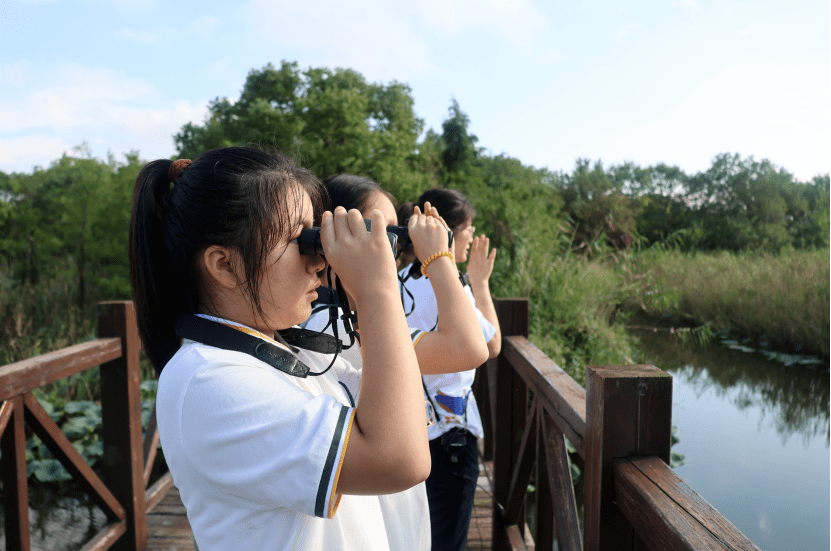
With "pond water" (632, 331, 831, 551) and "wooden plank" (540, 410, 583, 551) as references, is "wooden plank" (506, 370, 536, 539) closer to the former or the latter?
"wooden plank" (540, 410, 583, 551)

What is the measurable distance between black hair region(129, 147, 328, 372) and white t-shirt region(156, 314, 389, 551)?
0.16m

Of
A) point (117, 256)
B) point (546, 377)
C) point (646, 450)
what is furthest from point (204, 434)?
point (117, 256)

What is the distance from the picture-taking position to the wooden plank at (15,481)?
1860 millimetres

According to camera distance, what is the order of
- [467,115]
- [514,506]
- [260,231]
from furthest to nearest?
[467,115]
[514,506]
[260,231]

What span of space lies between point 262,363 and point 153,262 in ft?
0.96

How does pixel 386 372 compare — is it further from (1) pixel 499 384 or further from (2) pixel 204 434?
(1) pixel 499 384

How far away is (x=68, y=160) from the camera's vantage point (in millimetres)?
7773

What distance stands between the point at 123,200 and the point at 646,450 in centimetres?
781

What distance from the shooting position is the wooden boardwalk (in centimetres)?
263

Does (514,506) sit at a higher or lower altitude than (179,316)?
lower

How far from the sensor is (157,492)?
3078 millimetres

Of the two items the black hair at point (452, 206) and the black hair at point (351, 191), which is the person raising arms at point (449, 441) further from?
the black hair at point (452, 206)

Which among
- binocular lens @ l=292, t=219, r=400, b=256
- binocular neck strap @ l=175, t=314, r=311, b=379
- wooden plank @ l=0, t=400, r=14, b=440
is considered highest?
binocular lens @ l=292, t=219, r=400, b=256

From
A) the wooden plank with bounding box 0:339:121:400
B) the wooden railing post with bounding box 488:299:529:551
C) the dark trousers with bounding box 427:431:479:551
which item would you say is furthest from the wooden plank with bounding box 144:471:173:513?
the dark trousers with bounding box 427:431:479:551
